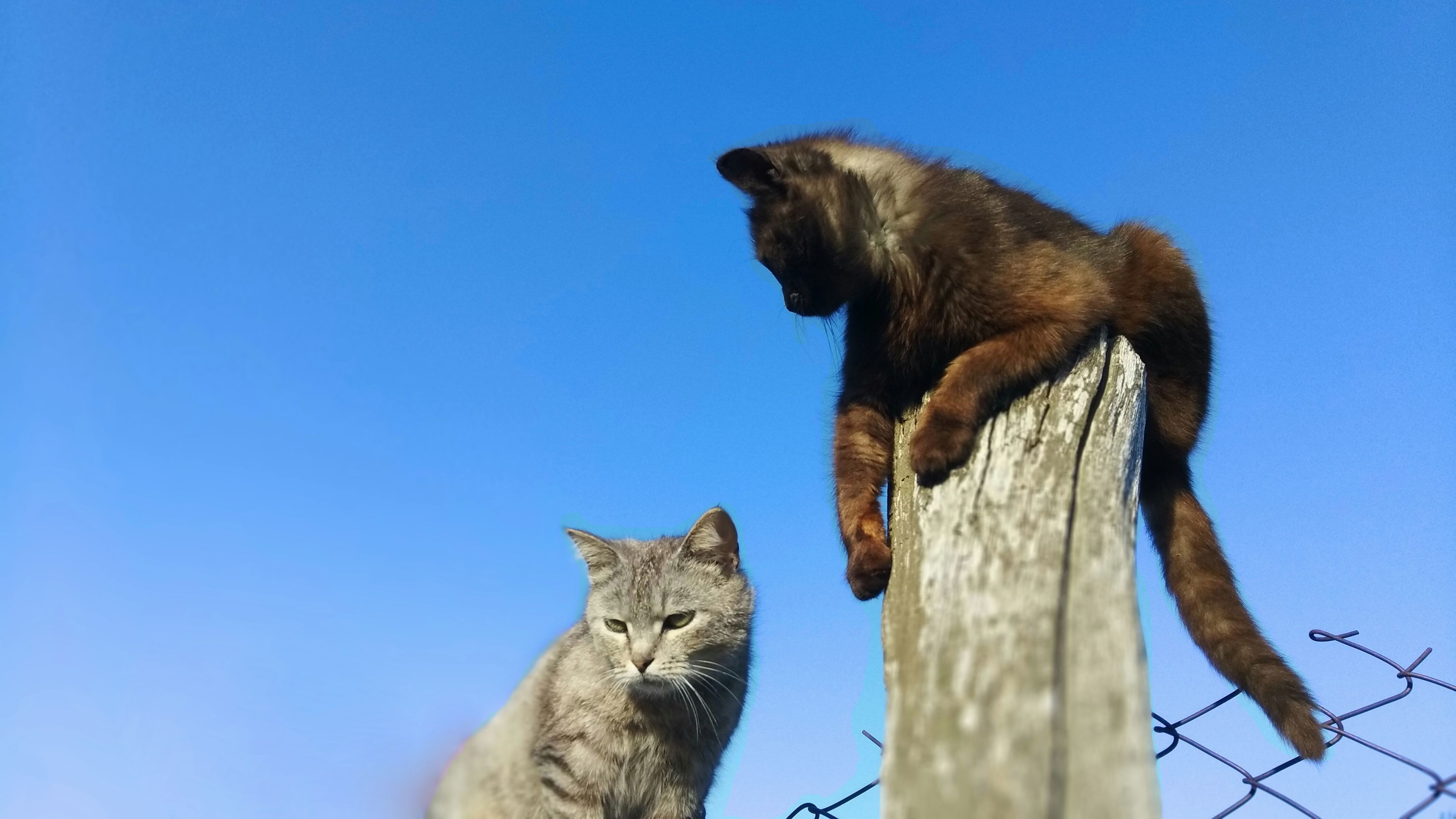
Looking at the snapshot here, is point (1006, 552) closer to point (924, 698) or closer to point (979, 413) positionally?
point (924, 698)

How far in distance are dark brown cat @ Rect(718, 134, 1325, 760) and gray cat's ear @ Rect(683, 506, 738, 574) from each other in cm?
113

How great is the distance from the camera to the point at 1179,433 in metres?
3.54

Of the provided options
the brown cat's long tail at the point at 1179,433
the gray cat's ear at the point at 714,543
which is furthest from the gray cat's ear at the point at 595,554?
the brown cat's long tail at the point at 1179,433

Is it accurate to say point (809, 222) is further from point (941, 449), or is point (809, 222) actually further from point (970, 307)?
Answer: point (941, 449)

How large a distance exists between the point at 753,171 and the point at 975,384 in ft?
4.84

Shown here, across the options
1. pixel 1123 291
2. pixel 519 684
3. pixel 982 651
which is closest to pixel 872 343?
pixel 1123 291

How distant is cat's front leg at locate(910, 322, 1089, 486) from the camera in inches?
90.4

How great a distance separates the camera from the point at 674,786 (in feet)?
12.8

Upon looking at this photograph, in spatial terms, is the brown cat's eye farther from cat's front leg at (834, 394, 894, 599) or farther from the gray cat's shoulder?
cat's front leg at (834, 394, 894, 599)

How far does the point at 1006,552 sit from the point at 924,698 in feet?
1.05

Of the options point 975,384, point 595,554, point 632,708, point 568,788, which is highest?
point 595,554

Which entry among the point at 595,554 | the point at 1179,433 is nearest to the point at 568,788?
the point at 595,554

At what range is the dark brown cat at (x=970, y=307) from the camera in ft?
9.71

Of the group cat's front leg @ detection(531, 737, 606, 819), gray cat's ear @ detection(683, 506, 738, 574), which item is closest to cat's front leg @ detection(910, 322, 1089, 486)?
gray cat's ear @ detection(683, 506, 738, 574)
